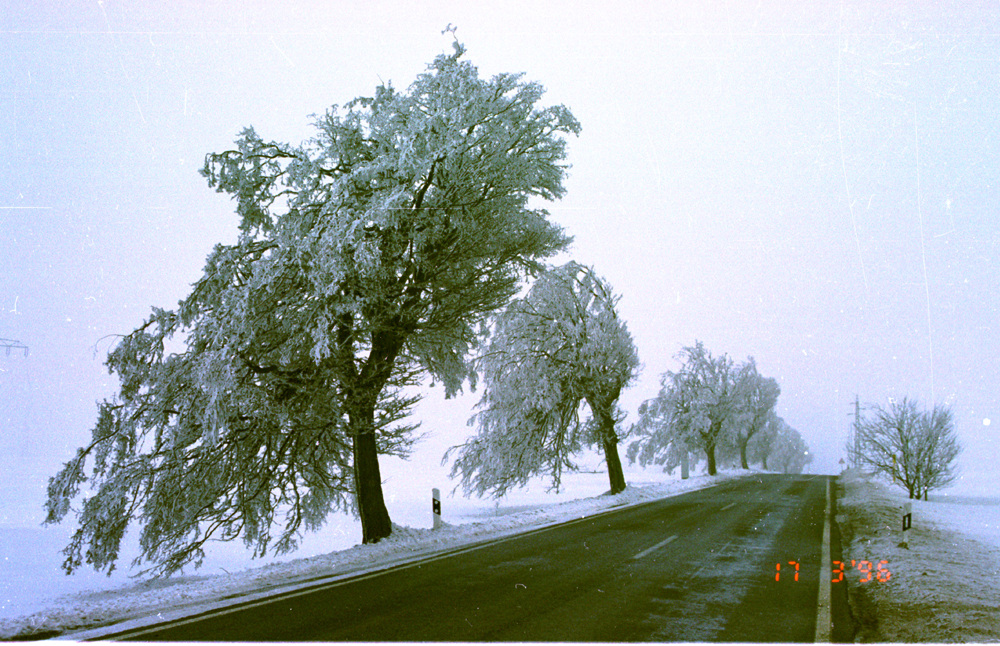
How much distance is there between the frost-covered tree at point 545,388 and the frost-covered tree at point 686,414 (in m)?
15.6

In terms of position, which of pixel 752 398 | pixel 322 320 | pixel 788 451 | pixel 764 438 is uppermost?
pixel 322 320

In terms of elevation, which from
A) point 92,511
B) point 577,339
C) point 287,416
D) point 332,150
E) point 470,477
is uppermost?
point 332,150

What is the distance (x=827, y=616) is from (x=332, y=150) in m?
11.4

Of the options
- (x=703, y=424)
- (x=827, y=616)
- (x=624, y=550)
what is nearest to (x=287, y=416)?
(x=624, y=550)

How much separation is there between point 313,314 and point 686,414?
34.5 meters

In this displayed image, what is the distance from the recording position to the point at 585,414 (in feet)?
77.1

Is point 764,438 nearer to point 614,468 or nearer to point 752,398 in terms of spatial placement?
point 752,398

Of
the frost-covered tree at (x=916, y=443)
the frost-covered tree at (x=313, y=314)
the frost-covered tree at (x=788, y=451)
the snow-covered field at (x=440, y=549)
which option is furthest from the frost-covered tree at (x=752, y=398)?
the frost-covered tree at (x=313, y=314)

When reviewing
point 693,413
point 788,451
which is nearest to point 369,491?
point 693,413

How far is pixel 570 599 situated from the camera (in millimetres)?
6430

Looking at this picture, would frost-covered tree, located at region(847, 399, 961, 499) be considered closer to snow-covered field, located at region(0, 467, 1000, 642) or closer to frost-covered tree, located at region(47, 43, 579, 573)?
snow-covered field, located at region(0, 467, 1000, 642)

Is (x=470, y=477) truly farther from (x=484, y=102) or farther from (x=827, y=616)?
(x=827, y=616)

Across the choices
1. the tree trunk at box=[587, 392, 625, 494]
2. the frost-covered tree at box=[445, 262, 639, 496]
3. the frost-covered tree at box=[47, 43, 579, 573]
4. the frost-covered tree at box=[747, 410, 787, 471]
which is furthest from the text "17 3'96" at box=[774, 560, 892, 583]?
the frost-covered tree at box=[747, 410, 787, 471]

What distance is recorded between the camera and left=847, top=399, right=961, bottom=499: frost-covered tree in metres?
29.1
